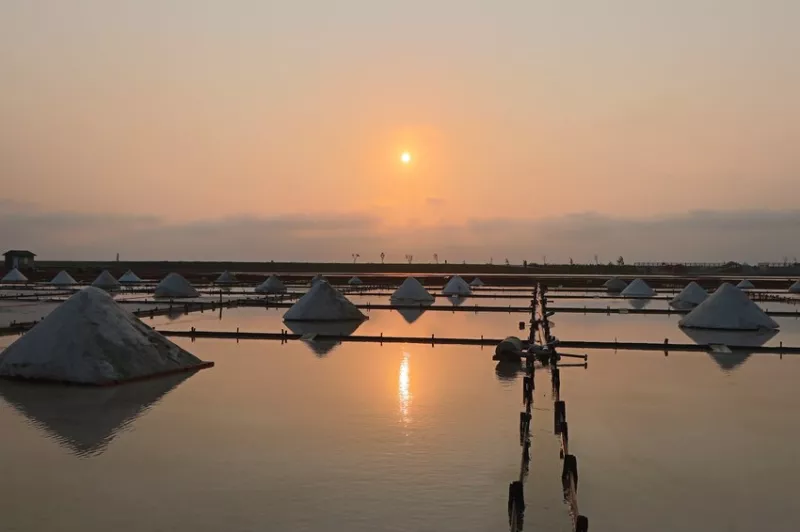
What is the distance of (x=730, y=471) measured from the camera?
30.3 feet

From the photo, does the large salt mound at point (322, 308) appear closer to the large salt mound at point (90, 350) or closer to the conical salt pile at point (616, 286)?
the large salt mound at point (90, 350)

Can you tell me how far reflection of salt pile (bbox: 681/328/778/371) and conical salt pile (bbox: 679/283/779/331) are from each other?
37cm

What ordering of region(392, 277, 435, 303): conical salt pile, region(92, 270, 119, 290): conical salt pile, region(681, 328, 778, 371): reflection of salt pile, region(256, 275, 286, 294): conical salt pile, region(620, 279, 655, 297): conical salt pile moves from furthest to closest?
region(92, 270, 119, 290): conical salt pile, region(256, 275, 286, 294): conical salt pile, region(620, 279, 655, 297): conical salt pile, region(392, 277, 435, 303): conical salt pile, region(681, 328, 778, 371): reflection of salt pile

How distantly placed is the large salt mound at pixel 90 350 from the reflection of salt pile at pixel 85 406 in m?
0.33

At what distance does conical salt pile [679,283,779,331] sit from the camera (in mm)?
27312

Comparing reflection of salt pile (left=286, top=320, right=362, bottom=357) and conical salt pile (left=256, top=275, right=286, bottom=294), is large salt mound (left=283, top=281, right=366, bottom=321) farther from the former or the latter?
conical salt pile (left=256, top=275, right=286, bottom=294)

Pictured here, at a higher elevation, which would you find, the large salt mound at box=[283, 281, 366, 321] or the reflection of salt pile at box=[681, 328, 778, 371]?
the large salt mound at box=[283, 281, 366, 321]

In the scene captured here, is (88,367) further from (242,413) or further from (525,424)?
(525,424)

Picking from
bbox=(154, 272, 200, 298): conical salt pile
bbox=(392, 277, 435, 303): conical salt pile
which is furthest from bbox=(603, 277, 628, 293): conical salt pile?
bbox=(154, 272, 200, 298): conical salt pile

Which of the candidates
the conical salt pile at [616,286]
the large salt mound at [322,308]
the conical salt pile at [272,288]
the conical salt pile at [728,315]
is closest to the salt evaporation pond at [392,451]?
the conical salt pile at [728,315]

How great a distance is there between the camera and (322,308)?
29.4m

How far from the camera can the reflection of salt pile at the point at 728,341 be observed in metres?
19.3

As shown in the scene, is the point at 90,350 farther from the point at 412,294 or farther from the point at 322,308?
the point at 412,294

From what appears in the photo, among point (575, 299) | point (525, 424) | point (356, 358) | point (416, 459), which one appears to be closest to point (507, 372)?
point (356, 358)
